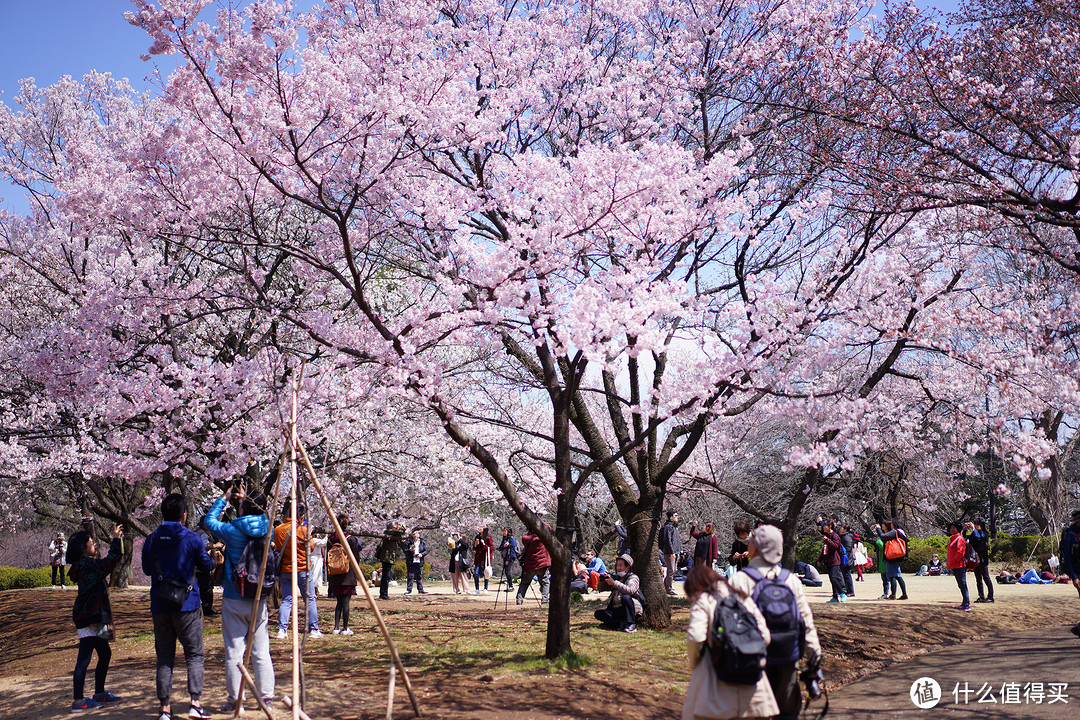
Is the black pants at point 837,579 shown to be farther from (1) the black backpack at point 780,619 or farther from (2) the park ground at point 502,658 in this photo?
(1) the black backpack at point 780,619

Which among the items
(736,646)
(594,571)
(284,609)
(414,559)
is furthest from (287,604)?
(414,559)

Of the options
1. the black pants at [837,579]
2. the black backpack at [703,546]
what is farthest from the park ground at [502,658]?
the black backpack at [703,546]

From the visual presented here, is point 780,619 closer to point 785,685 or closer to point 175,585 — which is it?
point 785,685

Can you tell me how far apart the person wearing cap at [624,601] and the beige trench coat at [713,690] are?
6027 mm

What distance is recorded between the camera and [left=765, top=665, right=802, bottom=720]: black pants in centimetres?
480

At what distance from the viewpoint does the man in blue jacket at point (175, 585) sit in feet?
20.4

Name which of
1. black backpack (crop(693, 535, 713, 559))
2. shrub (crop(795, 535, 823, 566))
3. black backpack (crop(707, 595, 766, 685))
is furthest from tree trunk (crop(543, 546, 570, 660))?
shrub (crop(795, 535, 823, 566))

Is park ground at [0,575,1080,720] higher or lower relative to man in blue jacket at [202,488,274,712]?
lower

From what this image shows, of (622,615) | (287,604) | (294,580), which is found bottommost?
(622,615)

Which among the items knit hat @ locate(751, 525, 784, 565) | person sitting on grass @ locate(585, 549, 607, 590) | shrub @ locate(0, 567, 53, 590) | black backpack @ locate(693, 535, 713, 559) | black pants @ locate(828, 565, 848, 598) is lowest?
shrub @ locate(0, 567, 53, 590)

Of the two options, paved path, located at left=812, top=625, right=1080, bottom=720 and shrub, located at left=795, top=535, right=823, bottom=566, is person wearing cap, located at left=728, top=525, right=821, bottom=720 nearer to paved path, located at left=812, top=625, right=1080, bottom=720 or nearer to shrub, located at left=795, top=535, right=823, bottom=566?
paved path, located at left=812, top=625, right=1080, bottom=720

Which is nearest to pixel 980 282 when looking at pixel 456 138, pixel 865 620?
pixel 865 620

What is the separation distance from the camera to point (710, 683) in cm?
442

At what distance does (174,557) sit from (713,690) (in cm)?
432
